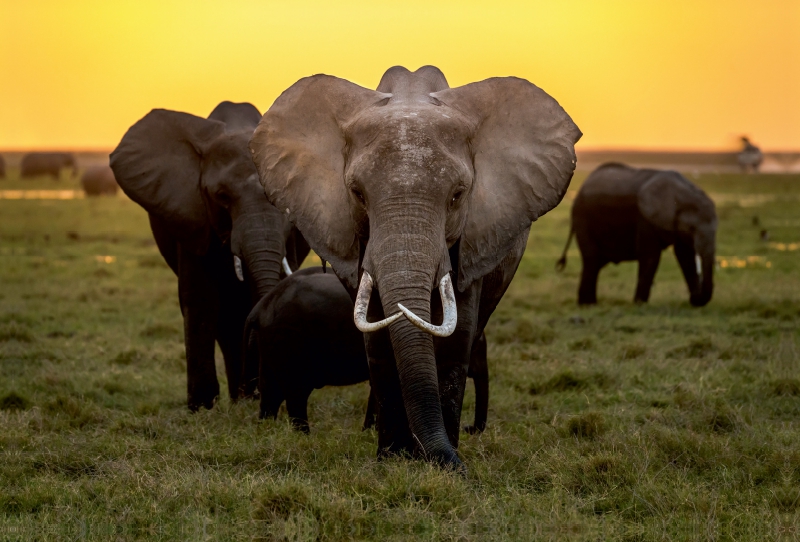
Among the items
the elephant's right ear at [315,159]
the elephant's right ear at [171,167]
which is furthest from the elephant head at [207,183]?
the elephant's right ear at [315,159]

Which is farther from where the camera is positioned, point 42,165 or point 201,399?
point 42,165

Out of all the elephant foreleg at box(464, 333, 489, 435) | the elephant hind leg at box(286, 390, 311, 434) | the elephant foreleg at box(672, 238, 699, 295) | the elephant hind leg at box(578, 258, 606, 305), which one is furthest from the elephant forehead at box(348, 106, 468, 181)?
the elephant hind leg at box(578, 258, 606, 305)

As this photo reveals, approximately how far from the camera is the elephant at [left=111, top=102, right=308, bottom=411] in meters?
7.83

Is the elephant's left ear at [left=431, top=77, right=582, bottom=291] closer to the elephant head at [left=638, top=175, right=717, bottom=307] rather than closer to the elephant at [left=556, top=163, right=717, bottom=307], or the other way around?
the elephant at [left=556, top=163, right=717, bottom=307]

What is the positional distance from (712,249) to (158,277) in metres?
8.41

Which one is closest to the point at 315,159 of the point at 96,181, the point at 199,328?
the point at 199,328

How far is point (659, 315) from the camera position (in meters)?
13.3

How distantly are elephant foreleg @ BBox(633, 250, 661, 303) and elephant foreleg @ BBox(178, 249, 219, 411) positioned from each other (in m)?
7.78

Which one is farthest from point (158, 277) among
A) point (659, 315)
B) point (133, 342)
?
point (659, 315)

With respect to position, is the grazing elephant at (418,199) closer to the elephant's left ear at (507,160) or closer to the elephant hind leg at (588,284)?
the elephant's left ear at (507,160)

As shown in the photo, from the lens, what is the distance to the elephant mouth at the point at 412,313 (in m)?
5.12

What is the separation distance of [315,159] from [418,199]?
3.10 ft

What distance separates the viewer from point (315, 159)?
6.10m

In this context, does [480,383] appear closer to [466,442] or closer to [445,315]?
[466,442]
